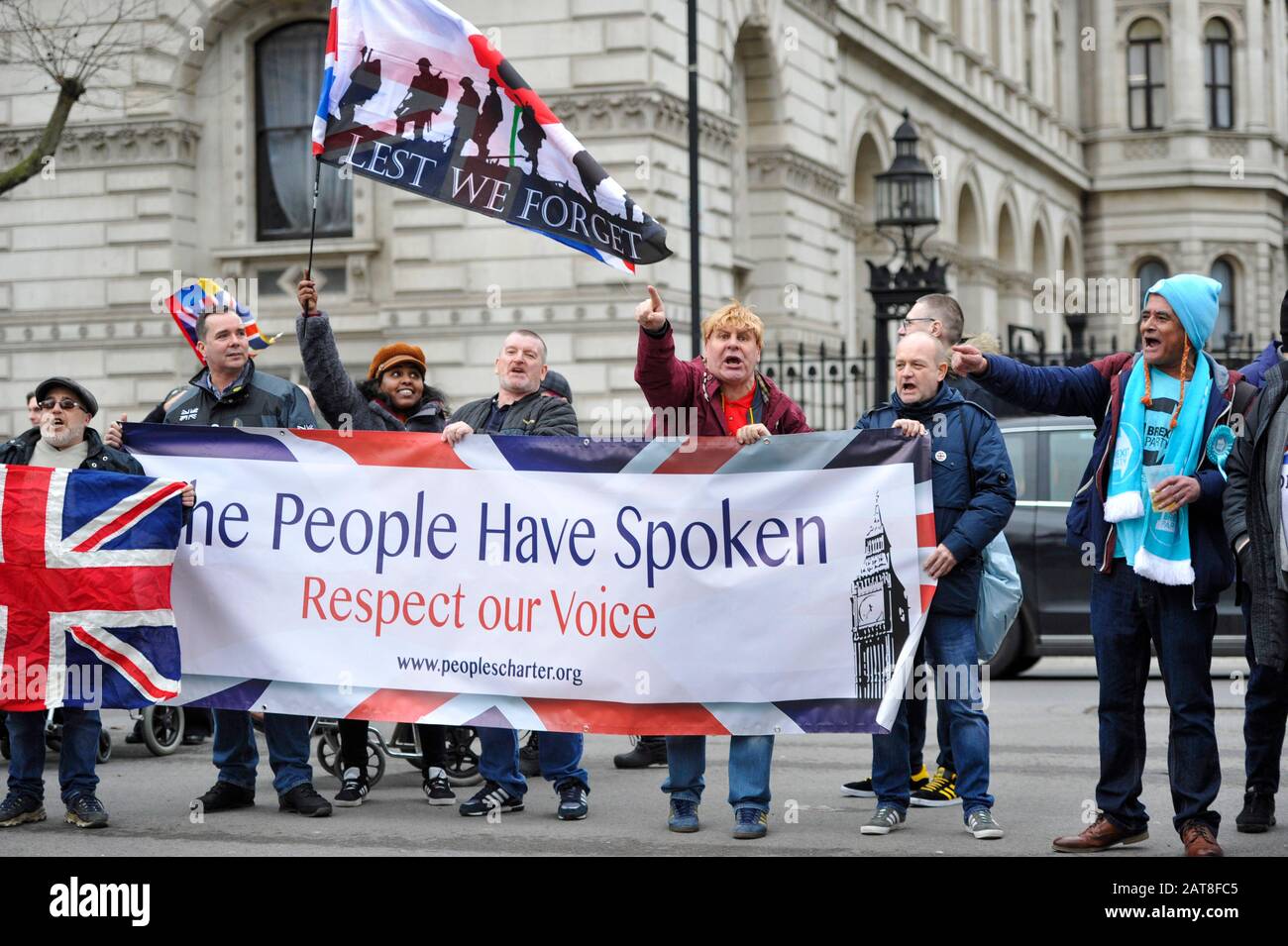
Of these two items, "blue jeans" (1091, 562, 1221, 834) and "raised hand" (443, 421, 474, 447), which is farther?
"raised hand" (443, 421, 474, 447)

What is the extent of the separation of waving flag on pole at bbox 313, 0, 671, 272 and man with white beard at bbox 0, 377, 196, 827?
1582mm

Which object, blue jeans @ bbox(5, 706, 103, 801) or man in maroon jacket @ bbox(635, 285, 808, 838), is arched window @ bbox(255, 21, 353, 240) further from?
man in maroon jacket @ bbox(635, 285, 808, 838)

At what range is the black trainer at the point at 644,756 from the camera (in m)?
10.3

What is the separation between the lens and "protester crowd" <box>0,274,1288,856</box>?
7.13 meters

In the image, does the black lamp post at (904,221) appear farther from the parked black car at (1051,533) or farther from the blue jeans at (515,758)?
the blue jeans at (515,758)

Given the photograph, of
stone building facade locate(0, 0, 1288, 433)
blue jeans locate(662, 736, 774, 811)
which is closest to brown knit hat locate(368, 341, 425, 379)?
blue jeans locate(662, 736, 774, 811)

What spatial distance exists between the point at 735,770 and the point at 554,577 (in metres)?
1.18

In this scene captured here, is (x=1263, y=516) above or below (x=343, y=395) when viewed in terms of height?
below

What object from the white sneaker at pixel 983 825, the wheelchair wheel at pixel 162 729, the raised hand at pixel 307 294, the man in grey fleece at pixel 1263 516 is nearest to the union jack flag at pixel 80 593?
the raised hand at pixel 307 294

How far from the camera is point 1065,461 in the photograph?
46.0ft

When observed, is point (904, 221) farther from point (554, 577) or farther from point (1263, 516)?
point (1263, 516)

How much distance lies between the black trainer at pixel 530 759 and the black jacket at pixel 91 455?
2.64 m

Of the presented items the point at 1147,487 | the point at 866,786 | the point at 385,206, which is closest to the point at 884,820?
the point at 866,786

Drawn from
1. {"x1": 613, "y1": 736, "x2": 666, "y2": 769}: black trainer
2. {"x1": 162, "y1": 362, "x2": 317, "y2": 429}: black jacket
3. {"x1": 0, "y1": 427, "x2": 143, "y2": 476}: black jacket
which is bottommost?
{"x1": 613, "y1": 736, "x2": 666, "y2": 769}: black trainer
